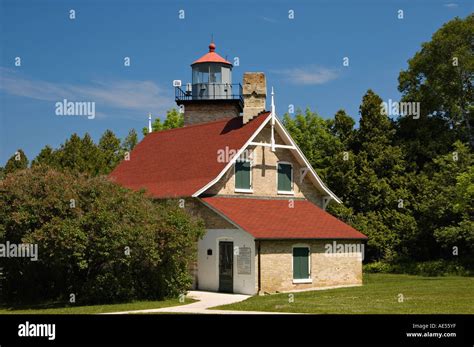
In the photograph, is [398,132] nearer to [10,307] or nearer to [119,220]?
[119,220]

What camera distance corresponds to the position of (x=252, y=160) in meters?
29.6

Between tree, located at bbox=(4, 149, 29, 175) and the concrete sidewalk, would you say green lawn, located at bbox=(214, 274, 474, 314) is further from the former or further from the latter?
tree, located at bbox=(4, 149, 29, 175)

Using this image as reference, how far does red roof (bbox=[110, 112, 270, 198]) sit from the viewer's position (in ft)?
95.9

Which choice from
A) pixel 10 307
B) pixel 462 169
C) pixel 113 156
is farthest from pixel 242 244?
pixel 113 156

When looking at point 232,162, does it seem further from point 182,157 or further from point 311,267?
point 311,267

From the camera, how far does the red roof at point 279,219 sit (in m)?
25.5

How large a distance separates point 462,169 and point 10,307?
26.4 meters

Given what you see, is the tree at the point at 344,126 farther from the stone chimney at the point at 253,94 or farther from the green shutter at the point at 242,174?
the green shutter at the point at 242,174

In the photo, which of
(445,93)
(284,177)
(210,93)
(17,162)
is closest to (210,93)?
(210,93)

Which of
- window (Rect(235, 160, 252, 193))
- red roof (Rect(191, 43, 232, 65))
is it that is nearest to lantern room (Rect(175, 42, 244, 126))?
red roof (Rect(191, 43, 232, 65))

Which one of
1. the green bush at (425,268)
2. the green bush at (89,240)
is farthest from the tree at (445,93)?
the green bush at (89,240)

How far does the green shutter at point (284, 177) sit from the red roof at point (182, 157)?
2.68 m

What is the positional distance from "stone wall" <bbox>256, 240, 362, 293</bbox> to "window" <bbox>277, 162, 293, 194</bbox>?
438 centimetres

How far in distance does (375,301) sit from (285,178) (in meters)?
11.3
